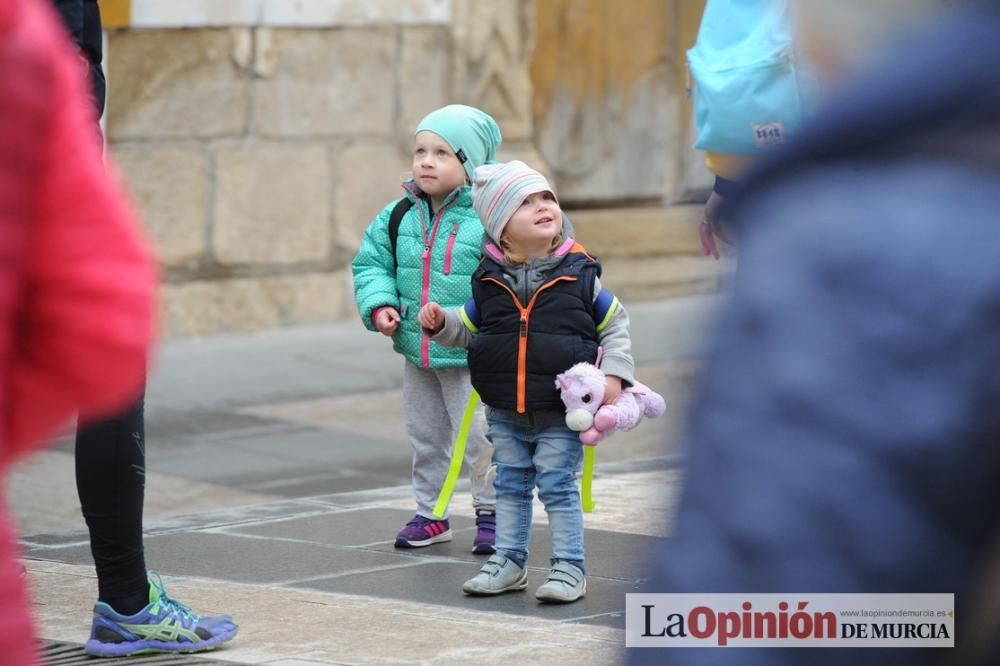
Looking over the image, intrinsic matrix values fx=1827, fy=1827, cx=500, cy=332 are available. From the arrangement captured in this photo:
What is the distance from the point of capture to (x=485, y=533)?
5.60m

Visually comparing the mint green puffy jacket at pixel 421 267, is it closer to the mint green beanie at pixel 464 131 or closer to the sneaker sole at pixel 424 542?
the mint green beanie at pixel 464 131

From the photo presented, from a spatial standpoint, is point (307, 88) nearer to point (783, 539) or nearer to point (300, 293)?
point (300, 293)

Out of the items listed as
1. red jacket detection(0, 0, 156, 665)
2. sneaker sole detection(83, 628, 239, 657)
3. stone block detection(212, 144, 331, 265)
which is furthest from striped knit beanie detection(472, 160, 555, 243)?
stone block detection(212, 144, 331, 265)

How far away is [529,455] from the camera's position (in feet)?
16.5

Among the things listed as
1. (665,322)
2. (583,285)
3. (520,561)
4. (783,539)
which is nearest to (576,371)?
(583,285)

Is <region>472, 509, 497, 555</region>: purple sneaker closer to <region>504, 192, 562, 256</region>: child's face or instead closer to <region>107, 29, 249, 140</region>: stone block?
<region>504, 192, 562, 256</region>: child's face

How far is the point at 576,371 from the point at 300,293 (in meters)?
5.71

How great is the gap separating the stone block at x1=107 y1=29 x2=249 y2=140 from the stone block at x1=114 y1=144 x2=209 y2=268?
110 mm

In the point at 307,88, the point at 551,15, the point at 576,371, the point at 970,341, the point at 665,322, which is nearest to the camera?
the point at 970,341

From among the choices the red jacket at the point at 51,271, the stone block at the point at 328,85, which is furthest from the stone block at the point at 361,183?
the red jacket at the point at 51,271

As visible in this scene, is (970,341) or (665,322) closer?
(970,341)

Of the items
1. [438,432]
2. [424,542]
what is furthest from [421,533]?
[438,432]

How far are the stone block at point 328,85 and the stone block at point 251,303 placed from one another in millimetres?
848

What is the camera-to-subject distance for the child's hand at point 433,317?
521cm
